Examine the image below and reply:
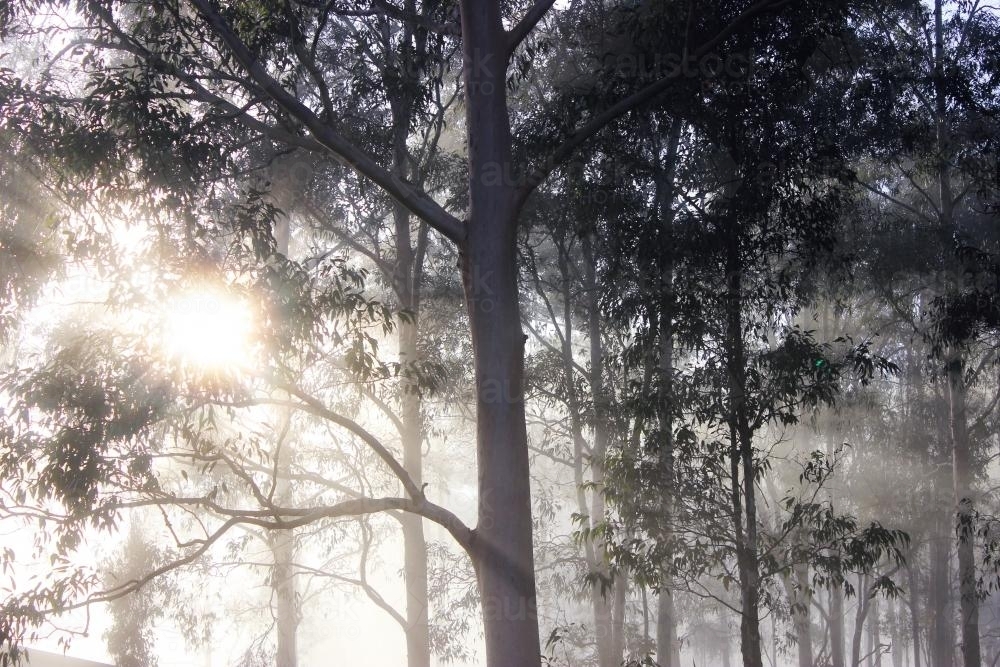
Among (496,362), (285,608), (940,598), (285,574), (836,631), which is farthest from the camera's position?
(940,598)

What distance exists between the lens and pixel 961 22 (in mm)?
10672

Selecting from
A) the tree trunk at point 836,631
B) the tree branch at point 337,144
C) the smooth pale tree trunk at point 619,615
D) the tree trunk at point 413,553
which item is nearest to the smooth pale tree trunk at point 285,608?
the tree trunk at point 413,553

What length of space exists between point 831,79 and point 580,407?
450 centimetres

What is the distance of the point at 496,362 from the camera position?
4.95 m

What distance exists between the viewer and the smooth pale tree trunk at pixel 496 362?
4.80 meters

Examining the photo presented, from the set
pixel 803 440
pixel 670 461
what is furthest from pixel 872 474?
pixel 670 461

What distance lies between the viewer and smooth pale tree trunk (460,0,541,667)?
480 centimetres

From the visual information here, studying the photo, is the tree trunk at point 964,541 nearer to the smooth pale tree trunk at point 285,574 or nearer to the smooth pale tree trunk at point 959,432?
the smooth pale tree trunk at point 959,432

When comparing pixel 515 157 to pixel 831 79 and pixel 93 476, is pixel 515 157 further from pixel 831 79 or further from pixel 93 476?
pixel 831 79

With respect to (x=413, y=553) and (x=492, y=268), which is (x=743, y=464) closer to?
(x=492, y=268)

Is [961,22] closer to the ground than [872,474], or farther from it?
farther from it

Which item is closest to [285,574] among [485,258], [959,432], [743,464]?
[743,464]

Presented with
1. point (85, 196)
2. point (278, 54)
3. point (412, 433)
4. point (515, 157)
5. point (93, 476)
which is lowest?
point (93, 476)

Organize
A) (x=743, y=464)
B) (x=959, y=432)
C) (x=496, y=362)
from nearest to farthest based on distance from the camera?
1. (x=496, y=362)
2. (x=743, y=464)
3. (x=959, y=432)
